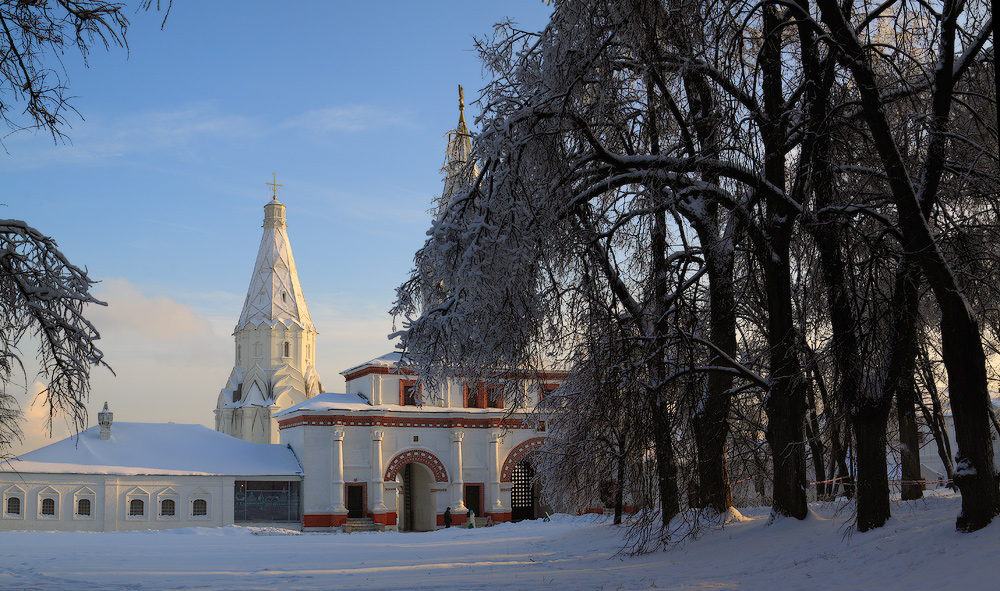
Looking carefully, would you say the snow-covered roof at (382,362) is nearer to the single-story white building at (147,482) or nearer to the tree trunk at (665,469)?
the single-story white building at (147,482)

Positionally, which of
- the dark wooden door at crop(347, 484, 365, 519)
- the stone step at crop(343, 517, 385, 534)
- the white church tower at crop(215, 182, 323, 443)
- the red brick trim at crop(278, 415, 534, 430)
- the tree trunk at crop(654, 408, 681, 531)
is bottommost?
the stone step at crop(343, 517, 385, 534)

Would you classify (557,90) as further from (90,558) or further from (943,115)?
(90,558)

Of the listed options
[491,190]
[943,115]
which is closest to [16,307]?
[491,190]

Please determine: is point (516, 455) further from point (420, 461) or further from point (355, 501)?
point (355, 501)

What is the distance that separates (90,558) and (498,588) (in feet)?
29.2

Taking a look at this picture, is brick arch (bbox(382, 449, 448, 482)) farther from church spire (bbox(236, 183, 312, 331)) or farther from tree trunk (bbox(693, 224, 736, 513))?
tree trunk (bbox(693, 224, 736, 513))

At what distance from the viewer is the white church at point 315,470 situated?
33.8 meters

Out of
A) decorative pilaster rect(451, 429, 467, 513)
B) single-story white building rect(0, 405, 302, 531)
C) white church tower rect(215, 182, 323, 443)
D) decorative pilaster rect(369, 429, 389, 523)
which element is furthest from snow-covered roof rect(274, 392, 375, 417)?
white church tower rect(215, 182, 323, 443)

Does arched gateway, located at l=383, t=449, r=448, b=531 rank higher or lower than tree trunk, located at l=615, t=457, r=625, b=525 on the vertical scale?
lower

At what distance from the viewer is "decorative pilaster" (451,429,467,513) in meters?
38.8

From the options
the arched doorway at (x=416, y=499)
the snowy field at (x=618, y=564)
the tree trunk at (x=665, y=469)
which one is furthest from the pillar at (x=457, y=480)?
the tree trunk at (x=665, y=469)

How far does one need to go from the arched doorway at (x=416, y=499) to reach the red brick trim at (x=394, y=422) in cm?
208

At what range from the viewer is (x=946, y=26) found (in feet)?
28.8

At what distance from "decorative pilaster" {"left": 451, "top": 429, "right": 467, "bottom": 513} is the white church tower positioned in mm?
15092
